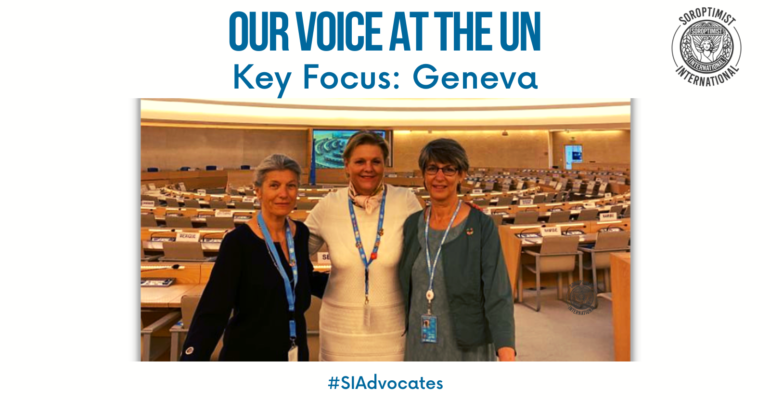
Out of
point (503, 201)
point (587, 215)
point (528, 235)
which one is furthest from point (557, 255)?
point (503, 201)

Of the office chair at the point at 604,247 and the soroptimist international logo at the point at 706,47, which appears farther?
the office chair at the point at 604,247

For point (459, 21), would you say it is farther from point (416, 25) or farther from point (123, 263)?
point (123, 263)

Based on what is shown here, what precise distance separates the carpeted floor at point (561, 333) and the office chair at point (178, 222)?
14.9 feet

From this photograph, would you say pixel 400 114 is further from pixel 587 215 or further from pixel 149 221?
pixel 149 221

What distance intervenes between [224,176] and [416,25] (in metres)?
16.9

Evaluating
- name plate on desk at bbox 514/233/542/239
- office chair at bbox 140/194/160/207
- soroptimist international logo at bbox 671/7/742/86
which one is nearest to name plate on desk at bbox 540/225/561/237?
name plate on desk at bbox 514/233/542/239

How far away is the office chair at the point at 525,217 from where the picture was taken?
6910 mm

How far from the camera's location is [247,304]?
1726 millimetres

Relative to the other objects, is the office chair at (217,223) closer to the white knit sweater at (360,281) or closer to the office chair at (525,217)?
the office chair at (525,217)

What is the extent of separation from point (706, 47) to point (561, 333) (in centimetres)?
294

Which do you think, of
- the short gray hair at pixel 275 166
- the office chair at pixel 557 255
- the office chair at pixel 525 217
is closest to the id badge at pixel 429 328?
the short gray hair at pixel 275 166

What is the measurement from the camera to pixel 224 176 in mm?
17859

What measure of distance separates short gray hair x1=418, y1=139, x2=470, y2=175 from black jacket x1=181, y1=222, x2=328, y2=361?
1.76 feet

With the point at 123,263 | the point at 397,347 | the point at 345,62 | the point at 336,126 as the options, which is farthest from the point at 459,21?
the point at 336,126
